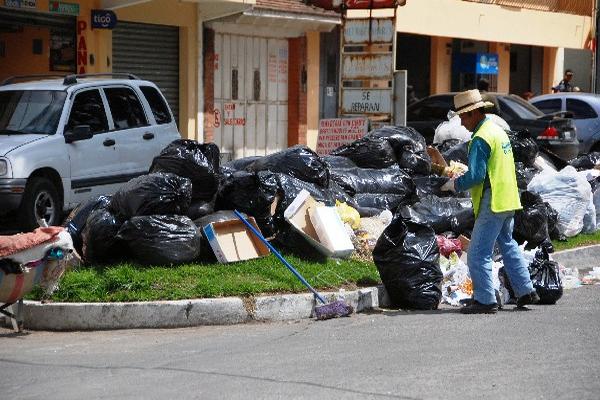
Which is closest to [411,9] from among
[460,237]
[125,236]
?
[460,237]

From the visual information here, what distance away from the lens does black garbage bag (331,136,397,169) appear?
13.1 m

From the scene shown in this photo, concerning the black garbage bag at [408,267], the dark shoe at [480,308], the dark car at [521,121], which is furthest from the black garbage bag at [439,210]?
the dark car at [521,121]

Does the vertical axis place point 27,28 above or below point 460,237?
above

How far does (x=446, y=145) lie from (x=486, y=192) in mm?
6111

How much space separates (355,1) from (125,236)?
363 inches

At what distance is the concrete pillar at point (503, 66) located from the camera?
1217 inches

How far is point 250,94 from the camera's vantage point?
2262cm

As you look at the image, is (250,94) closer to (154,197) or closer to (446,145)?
(446,145)

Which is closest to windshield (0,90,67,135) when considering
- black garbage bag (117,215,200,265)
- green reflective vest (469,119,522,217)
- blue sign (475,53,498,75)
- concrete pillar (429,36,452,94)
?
black garbage bag (117,215,200,265)

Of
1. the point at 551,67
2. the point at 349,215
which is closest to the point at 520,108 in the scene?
the point at 349,215

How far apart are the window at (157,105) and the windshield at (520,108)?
28.3 feet

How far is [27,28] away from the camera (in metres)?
18.6

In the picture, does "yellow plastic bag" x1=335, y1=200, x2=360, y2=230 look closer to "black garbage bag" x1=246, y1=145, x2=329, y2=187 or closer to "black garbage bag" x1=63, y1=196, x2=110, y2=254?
"black garbage bag" x1=246, y1=145, x2=329, y2=187

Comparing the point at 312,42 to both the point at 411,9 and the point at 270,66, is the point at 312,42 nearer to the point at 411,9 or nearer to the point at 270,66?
the point at 270,66
